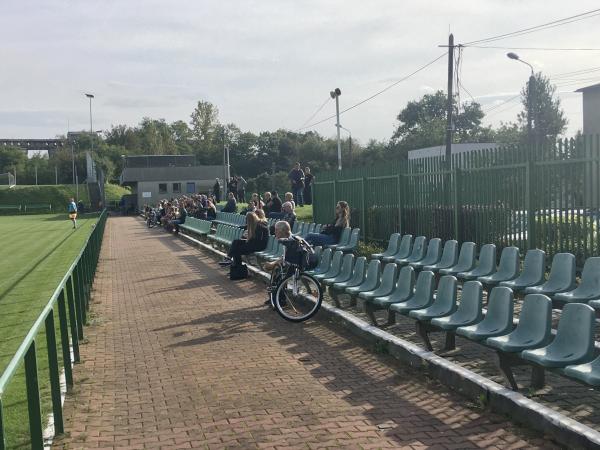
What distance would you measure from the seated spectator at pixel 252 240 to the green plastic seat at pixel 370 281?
13.4 feet

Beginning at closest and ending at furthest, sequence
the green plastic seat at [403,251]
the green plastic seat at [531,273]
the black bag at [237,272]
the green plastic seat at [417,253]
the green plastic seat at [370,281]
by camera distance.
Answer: the green plastic seat at [531,273], the green plastic seat at [370,281], the green plastic seat at [417,253], the green plastic seat at [403,251], the black bag at [237,272]

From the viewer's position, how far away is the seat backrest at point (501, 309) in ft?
20.1

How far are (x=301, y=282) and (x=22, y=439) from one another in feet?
17.2

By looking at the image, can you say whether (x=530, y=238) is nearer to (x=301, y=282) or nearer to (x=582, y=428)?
(x=301, y=282)

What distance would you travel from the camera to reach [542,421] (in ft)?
15.9

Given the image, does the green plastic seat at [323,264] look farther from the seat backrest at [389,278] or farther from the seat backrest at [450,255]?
the seat backrest at [389,278]

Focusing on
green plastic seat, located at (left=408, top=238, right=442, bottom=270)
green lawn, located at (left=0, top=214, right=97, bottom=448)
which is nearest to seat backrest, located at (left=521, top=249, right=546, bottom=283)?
green plastic seat, located at (left=408, top=238, right=442, bottom=270)

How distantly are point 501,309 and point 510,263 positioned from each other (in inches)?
114

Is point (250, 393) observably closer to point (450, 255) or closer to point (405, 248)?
point (450, 255)

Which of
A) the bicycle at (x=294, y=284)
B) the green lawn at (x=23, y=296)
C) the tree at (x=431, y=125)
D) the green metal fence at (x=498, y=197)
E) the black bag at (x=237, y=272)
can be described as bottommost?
the green lawn at (x=23, y=296)

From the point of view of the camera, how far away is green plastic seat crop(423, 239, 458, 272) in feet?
34.0

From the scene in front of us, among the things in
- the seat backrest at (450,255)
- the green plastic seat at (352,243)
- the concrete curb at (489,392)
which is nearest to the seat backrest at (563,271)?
the concrete curb at (489,392)

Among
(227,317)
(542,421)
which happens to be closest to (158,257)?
(227,317)

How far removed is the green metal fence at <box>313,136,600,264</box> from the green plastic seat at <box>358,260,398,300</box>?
9.95ft
